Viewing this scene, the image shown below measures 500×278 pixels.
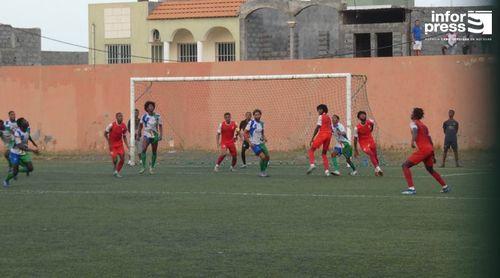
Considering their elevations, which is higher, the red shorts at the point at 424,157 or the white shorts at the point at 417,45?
the white shorts at the point at 417,45

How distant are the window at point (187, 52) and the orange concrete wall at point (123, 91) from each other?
8.83 metres

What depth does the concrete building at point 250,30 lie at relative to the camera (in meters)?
40.1

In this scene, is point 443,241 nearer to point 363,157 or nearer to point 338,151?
point 338,151

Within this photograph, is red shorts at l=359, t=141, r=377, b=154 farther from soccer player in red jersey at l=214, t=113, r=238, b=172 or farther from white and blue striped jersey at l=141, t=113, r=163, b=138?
white and blue striped jersey at l=141, t=113, r=163, b=138

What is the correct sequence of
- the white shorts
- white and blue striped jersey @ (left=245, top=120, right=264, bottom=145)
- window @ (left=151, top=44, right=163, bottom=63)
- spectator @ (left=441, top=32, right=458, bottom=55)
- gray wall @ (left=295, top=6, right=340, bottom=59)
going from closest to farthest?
white and blue striped jersey @ (left=245, top=120, right=264, bottom=145) < spectator @ (left=441, top=32, right=458, bottom=55) < the white shorts < gray wall @ (left=295, top=6, right=340, bottom=59) < window @ (left=151, top=44, right=163, bottom=63)

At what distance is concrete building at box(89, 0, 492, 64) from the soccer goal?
631 cm

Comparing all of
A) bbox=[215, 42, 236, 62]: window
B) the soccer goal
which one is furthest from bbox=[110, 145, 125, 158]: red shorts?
bbox=[215, 42, 236, 62]: window

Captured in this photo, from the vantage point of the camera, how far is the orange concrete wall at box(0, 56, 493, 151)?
108 feet

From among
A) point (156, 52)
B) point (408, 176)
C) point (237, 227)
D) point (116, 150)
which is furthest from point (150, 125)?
point (156, 52)

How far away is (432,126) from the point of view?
3256 cm

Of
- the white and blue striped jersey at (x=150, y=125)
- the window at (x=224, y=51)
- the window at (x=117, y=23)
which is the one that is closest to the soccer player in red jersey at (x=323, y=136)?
the white and blue striped jersey at (x=150, y=125)

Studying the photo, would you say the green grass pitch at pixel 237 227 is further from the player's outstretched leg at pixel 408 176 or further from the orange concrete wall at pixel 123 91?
the orange concrete wall at pixel 123 91

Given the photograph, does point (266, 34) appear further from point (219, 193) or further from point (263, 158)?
point (219, 193)

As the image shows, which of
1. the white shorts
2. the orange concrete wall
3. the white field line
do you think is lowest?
the white field line
